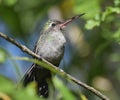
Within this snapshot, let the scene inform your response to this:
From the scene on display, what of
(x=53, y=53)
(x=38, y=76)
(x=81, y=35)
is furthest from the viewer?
(x=81, y=35)

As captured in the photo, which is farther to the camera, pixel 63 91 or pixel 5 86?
pixel 63 91

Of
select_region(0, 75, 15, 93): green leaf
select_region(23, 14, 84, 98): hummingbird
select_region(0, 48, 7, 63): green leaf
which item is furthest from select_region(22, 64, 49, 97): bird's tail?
select_region(0, 75, 15, 93): green leaf

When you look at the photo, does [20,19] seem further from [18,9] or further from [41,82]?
[41,82]

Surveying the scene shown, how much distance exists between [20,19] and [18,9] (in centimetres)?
15

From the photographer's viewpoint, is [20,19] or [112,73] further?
[112,73]

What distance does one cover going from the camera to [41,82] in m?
3.81

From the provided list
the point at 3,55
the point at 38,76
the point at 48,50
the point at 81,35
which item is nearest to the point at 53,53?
the point at 48,50

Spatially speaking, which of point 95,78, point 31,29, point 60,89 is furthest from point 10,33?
point 60,89

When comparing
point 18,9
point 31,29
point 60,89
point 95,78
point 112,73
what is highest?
point 60,89

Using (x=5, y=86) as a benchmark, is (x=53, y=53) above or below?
below

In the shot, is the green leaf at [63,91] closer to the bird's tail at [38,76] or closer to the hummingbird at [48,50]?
the bird's tail at [38,76]

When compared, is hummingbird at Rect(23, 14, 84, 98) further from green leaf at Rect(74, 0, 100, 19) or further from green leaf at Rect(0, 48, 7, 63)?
green leaf at Rect(0, 48, 7, 63)

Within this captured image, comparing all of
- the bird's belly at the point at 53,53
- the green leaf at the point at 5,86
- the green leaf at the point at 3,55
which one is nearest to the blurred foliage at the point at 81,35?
the bird's belly at the point at 53,53

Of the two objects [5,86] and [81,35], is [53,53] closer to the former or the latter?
[81,35]
